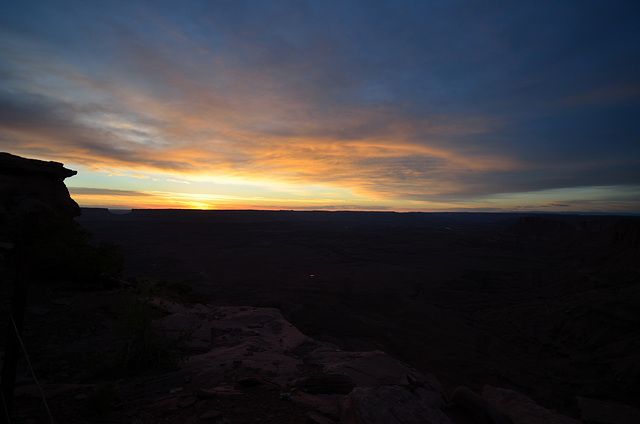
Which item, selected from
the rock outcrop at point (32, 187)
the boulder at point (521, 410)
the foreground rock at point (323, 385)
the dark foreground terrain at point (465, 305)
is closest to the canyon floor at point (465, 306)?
the dark foreground terrain at point (465, 305)

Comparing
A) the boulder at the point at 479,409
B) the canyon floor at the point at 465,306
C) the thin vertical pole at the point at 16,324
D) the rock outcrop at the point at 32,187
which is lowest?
the canyon floor at the point at 465,306

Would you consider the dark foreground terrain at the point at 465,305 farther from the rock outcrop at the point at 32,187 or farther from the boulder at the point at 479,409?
the rock outcrop at the point at 32,187

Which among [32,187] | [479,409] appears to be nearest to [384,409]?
[479,409]

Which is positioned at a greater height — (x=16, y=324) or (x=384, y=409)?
(x=16, y=324)

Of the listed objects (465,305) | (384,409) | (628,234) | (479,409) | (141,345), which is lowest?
(465,305)

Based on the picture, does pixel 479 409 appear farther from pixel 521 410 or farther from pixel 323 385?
pixel 323 385

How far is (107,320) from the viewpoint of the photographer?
8844 mm

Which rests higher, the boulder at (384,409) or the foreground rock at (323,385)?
the boulder at (384,409)

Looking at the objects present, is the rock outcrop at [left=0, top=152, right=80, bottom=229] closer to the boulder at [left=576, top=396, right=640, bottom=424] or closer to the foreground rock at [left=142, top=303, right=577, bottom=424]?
the foreground rock at [left=142, top=303, right=577, bottom=424]

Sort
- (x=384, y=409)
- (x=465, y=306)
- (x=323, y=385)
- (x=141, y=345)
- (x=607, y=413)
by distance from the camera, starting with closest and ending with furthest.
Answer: (x=384, y=409), (x=323, y=385), (x=141, y=345), (x=607, y=413), (x=465, y=306)

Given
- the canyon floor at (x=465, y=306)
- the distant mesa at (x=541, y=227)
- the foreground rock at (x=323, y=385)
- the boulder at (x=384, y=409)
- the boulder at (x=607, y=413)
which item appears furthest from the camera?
the distant mesa at (x=541, y=227)

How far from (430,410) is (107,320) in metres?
9.53

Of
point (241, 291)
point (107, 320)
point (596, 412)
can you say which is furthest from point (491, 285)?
point (107, 320)

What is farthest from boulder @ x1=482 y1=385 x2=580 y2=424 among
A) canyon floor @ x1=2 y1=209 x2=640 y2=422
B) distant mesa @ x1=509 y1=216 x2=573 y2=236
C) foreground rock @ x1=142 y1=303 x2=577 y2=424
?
distant mesa @ x1=509 y1=216 x2=573 y2=236
